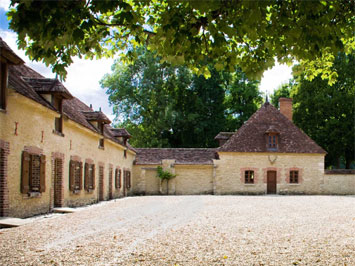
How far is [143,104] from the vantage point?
1483 inches

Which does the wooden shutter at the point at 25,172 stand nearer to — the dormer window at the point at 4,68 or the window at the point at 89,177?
the dormer window at the point at 4,68

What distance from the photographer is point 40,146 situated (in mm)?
12992

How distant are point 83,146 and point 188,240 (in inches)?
436

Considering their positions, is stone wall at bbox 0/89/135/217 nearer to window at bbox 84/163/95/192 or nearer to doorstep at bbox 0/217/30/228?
window at bbox 84/163/95/192

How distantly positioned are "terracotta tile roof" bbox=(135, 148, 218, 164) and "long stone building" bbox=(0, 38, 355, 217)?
75mm

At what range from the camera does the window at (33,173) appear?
11641 millimetres

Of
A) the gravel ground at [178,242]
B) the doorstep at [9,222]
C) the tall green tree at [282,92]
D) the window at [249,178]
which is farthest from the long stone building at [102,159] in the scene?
the tall green tree at [282,92]

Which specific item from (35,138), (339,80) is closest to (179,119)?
(339,80)

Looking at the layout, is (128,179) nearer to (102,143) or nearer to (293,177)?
(102,143)

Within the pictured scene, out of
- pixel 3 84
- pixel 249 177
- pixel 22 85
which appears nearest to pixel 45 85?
pixel 22 85

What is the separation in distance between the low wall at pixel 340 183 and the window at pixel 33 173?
23.1 m

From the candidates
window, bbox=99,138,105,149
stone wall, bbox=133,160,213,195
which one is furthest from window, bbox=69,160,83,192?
stone wall, bbox=133,160,213,195

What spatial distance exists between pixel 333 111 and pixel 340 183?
7.72 meters

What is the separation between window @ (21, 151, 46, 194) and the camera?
11641 millimetres
